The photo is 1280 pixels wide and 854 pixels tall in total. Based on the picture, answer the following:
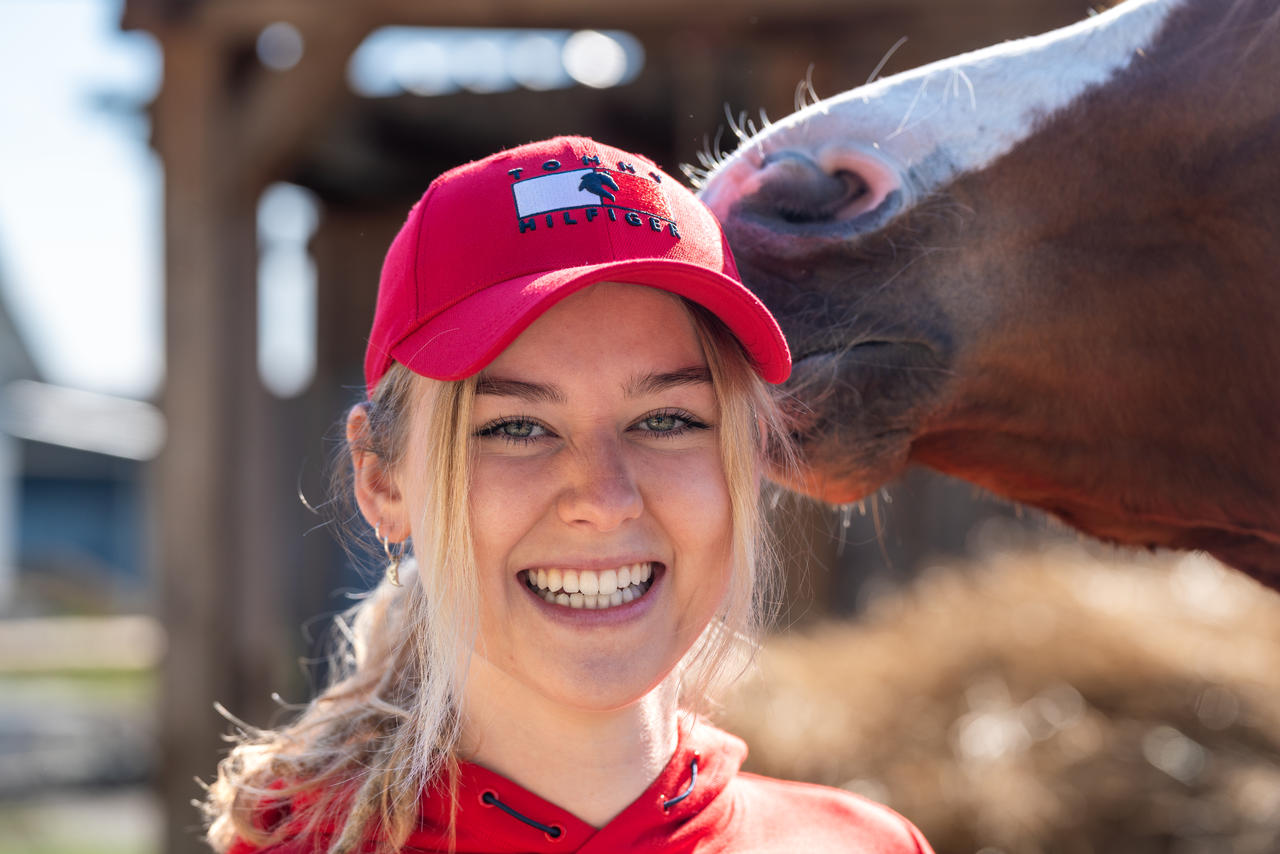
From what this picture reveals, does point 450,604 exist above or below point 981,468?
below

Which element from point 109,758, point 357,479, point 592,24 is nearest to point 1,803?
point 109,758

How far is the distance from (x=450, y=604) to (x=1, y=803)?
22.0ft

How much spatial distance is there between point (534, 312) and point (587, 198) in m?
0.15

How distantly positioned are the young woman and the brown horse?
188 mm

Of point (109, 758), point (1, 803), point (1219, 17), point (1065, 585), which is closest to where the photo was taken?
point (1219, 17)

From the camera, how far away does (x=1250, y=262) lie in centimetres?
144

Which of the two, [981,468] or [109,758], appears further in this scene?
[109,758]

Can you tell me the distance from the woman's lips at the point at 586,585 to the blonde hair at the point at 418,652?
0.08 m

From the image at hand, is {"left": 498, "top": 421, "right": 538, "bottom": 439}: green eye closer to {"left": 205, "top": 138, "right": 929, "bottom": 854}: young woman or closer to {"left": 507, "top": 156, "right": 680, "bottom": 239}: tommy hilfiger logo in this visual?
{"left": 205, "top": 138, "right": 929, "bottom": 854}: young woman

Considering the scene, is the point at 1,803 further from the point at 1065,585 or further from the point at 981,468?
the point at 981,468

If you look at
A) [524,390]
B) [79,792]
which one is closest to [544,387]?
[524,390]

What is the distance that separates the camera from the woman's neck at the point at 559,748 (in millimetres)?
1242

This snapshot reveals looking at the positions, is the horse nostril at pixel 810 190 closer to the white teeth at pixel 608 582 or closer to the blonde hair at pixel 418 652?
the blonde hair at pixel 418 652

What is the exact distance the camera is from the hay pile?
2826 mm
